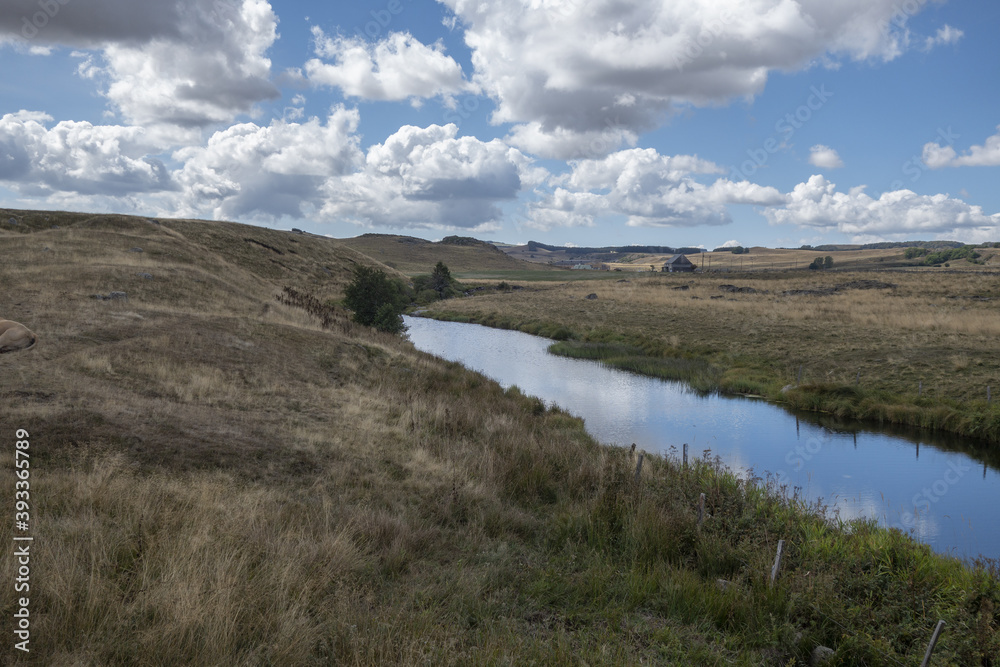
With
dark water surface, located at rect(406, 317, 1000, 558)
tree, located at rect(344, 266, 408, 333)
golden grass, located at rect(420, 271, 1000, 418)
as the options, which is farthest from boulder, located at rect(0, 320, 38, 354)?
golden grass, located at rect(420, 271, 1000, 418)

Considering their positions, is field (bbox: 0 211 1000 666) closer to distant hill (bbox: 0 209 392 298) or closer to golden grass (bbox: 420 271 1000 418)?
distant hill (bbox: 0 209 392 298)

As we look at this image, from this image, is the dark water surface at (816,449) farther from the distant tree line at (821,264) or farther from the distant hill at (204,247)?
the distant tree line at (821,264)

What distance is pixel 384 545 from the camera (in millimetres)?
6473

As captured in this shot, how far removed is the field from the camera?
4465 millimetres

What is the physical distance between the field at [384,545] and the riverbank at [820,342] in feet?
43.3

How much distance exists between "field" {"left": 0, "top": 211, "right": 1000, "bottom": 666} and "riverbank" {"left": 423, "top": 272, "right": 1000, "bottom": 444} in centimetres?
1321

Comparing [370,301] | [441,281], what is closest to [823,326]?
[370,301]

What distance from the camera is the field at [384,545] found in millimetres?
4465

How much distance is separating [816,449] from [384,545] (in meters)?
16.1

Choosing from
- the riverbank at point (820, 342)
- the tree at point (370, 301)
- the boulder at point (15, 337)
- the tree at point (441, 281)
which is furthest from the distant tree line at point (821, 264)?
the boulder at point (15, 337)

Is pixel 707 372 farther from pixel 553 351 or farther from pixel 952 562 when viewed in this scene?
pixel 952 562

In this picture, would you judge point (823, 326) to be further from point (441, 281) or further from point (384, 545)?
point (441, 281)

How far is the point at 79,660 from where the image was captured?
3.73 metres

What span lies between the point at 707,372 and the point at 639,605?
23.2 meters
